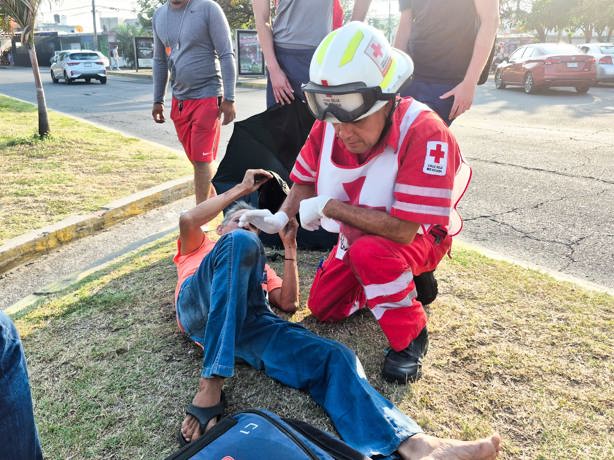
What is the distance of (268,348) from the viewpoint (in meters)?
2.37

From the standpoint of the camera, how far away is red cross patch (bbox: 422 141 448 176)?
2.20 m

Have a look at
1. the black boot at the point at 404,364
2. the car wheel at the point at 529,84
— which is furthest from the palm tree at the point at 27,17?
the car wheel at the point at 529,84

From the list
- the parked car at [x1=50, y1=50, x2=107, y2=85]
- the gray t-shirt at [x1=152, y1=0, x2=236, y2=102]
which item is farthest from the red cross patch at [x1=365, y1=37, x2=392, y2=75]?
the parked car at [x1=50, y1=50, x2=107, y2=85]

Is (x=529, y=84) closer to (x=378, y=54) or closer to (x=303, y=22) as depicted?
(x=303, y=22)

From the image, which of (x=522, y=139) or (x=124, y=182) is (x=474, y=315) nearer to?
(x=124, y=182)

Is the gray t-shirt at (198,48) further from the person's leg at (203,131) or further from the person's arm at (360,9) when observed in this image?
the person's arm at (360,9)

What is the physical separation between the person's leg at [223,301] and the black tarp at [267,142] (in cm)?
135

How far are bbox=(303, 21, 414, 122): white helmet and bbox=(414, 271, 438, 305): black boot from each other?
1.10 metres

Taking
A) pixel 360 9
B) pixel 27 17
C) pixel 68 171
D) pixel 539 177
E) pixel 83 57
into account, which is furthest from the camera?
pixel 83 57

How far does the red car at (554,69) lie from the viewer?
15188 mm

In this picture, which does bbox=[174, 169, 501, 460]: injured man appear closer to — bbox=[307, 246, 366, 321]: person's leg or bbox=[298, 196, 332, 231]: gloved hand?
bbox=[298, 196, 332, 231]: gloved hand

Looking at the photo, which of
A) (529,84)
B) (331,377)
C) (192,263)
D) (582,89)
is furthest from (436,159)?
(582,89)

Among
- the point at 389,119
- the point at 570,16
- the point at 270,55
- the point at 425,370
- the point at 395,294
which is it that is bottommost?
the point at 425,370

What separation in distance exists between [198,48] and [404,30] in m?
1.63
